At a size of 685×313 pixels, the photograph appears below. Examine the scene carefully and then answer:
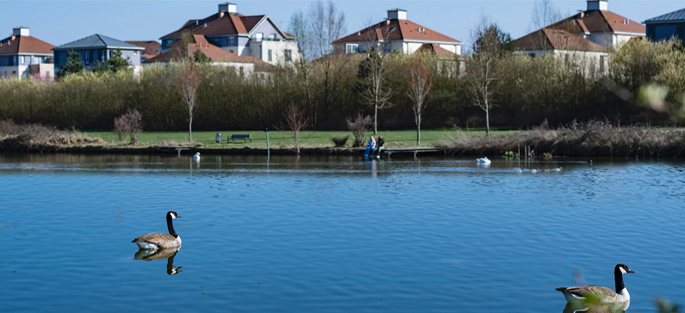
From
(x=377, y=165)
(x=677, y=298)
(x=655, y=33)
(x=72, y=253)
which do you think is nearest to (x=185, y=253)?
(x=72, y=253)

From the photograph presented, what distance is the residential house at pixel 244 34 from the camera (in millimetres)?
114562

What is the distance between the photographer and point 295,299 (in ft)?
43.6

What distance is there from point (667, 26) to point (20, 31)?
107 meters

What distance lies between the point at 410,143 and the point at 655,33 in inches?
1340

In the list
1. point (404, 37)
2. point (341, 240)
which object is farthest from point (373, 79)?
point (341, 240)

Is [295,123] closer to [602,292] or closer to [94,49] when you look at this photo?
[602,292]

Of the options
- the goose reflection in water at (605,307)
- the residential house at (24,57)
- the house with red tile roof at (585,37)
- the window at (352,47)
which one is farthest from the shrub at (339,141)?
the residential house at (24,57)

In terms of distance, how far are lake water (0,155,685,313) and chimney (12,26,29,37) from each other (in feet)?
363

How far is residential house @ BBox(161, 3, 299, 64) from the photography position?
376 ft

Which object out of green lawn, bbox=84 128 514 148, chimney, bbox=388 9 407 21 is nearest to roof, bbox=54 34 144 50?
chimney, bbox=388 9 407 21

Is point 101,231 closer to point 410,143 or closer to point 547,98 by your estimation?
point 410,143

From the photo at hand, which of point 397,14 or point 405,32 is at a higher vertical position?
point 397,14

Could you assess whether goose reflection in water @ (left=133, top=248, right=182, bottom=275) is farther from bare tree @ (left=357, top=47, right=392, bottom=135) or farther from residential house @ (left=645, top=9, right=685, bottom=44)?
residential house @ (left=645, top=9, right=685, bottom=44)

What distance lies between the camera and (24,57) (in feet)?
426
